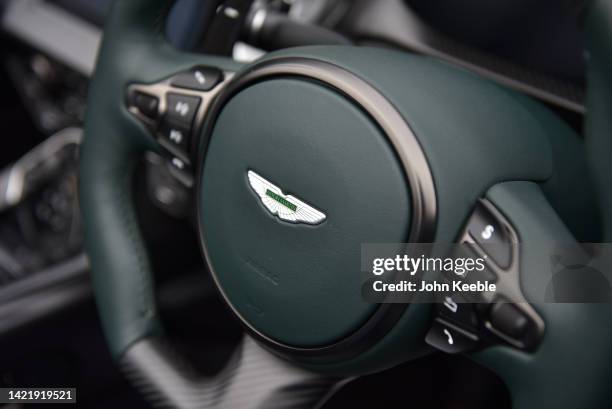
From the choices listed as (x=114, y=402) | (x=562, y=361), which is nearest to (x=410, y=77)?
(x=562, y=361)

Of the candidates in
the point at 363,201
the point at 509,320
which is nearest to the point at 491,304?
the point at 509,320

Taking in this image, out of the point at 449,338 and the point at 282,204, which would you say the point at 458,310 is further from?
the point at 282,204

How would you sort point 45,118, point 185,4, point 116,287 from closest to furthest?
point 116,287 → point 185,4 → point 45,118

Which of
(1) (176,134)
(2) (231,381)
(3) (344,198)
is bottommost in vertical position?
(2) (231,381)

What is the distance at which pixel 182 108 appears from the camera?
2.37ft

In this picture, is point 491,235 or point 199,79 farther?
point 199,79

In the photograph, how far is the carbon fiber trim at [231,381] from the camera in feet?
2.29

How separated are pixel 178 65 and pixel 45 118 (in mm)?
826

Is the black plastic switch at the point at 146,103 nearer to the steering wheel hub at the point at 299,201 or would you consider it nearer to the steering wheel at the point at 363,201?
the steering wheel at the point at 363,201

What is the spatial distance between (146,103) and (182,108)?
0.05 m

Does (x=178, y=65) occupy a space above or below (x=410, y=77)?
below

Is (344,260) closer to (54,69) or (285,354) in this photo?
(285,354)

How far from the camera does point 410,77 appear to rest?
59 cm

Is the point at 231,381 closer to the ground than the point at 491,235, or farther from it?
closer to the ground
